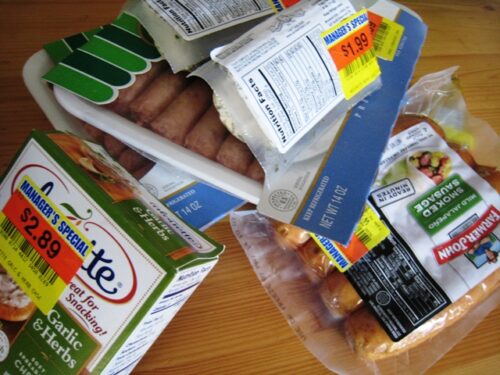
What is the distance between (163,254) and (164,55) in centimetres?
31

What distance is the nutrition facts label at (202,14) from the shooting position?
1.91 feet

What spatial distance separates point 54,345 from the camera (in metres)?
0.40

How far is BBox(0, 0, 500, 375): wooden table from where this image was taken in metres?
0.55

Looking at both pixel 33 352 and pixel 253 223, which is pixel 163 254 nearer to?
pixel 33 352

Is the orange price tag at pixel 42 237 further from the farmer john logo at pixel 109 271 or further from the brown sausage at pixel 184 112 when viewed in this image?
the brown sausage at pixel 184 112

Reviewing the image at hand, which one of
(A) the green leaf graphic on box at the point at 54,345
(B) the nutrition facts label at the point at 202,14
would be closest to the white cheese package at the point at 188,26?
(B) the nutrition facts label at the point at 202,14

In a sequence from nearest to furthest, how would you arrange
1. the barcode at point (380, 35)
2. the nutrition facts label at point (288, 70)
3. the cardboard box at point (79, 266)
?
1. the cardboard box at point (79, 266)
2. the nutrition facts label at point (288, 70)
3. the barcode at point (380, 35)

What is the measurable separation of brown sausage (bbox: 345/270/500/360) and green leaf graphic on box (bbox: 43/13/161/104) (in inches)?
16.5

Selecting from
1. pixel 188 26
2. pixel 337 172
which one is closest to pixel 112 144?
pixel 188 26

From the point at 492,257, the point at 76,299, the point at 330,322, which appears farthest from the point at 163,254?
the point at 492,257

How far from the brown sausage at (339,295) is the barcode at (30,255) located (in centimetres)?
35

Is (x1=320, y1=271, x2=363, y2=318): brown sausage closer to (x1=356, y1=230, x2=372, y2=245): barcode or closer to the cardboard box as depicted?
(x1=356, y1=230, x2=372, y2=245): barcode

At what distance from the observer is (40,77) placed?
609mm

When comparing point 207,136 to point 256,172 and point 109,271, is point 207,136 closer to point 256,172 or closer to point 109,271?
point 256,172
